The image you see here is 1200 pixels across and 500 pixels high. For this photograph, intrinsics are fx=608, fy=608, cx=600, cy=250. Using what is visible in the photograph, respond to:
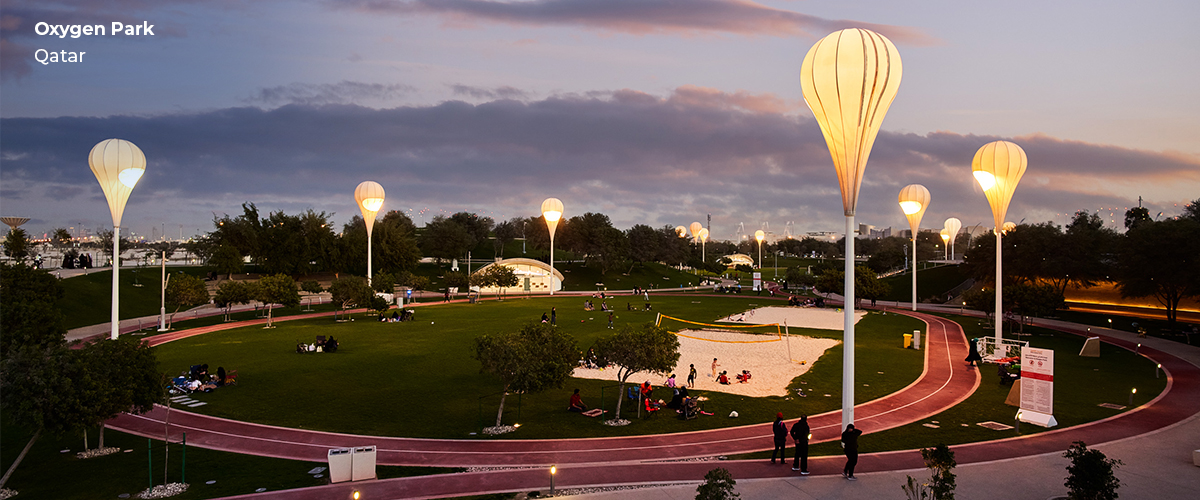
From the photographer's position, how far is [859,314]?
56.7 metres

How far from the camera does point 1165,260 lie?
45094 millimetres

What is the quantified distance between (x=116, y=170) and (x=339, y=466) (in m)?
27.6

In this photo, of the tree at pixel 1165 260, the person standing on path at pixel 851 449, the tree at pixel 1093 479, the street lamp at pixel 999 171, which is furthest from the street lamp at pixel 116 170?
the tree at pixel 1165 260

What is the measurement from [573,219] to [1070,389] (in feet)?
294

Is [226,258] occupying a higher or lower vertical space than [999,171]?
lower

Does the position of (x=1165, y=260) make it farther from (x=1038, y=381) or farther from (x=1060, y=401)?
(x=1038, y=381)

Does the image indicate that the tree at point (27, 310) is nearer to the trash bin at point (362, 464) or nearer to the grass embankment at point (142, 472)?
the grass embankment at point (142, 472)

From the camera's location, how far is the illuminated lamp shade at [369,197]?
62.7 m

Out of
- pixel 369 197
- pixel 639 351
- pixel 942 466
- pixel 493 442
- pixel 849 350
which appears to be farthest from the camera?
pixel 369 197

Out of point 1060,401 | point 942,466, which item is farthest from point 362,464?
point 1060,401

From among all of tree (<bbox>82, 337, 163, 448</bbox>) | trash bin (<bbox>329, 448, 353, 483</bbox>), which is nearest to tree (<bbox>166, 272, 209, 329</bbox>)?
tree (<bbox>82, 337, 163, 448</bbox>)

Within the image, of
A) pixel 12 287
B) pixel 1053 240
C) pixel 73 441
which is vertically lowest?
pixel 73 441

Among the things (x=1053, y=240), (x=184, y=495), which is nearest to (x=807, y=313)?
(x=1053, y=240)

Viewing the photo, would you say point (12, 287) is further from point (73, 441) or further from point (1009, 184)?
point (1009, 184)
